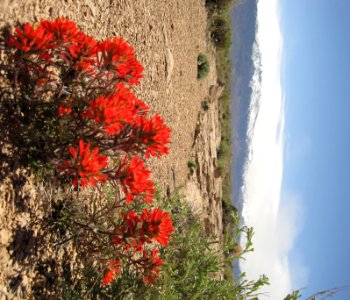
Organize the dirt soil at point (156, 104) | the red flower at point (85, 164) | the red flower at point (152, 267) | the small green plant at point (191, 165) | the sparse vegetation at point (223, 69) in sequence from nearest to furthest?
the red flower at point (85, 164) → the dirt soil at point (156, 104) → the red flower at point (152, 267) → the small green plant at point (191, 165) → the sparse vegetation at point (223, 69)

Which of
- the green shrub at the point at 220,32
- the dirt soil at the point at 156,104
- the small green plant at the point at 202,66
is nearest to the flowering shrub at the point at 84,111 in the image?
the dirt soil at the point at 156,104

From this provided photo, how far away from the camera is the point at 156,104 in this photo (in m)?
5.98

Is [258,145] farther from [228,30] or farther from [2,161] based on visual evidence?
[2,161]

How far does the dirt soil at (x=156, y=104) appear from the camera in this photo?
8.13ft

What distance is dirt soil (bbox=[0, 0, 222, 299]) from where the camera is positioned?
2.48 meters

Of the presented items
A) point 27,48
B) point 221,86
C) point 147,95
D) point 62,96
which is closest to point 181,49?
point 147,95

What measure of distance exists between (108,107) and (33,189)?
0.89m

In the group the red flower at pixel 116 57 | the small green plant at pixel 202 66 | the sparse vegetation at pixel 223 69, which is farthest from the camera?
the sparse vegetation at pixel 223 69

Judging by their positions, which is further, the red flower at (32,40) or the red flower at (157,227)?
the red flower at (157,227)

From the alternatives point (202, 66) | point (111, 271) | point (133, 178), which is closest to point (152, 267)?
point (111, 271)

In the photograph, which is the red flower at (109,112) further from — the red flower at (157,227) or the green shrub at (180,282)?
the green shrub at (180,282)

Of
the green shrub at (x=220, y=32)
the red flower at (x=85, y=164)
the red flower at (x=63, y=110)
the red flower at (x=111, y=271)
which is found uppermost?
the green shrub at (x=220, y=32)

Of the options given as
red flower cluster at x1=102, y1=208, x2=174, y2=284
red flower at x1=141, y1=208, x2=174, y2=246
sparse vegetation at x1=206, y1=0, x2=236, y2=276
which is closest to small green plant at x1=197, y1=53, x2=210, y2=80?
sparse vegetation at x1=206, y1=0, x2=236, y2=276

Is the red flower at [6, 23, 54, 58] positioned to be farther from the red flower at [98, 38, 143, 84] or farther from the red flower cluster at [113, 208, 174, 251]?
the red flower cluster at [113, 208, 174, 251]
